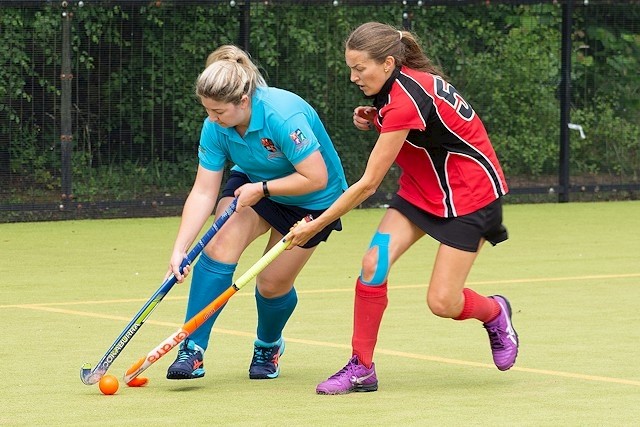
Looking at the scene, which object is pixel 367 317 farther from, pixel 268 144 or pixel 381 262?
pixel 268 144

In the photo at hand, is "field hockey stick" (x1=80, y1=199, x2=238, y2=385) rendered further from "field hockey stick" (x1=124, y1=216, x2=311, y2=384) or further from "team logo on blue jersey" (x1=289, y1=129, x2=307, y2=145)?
"team logo on blue jersey" (x1=289, y1=129, x2=307, y2=145)

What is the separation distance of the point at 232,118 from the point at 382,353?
60.9 inches

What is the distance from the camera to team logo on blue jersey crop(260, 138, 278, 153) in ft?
21.4

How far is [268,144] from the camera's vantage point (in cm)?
654

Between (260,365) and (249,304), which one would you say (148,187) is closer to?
(249,304)

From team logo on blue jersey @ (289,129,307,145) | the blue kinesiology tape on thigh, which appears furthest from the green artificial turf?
team logo on blue jersey @ (289,129,307,145)

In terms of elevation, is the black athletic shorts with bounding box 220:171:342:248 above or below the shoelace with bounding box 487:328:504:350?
above

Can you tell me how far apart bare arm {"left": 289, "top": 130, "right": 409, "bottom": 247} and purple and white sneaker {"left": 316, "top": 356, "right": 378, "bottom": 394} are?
56 cm

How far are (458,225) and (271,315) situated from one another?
2.97 feet

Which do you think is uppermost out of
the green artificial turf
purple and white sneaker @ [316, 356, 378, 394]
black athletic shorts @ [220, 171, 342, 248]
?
black athletic shorts @ [220, 171, 342, 248]

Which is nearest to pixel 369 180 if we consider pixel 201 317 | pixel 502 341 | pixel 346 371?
pixel 346 371

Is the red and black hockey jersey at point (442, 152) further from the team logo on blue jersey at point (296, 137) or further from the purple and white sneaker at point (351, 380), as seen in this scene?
the purple and white sneaker at point (351, 380)

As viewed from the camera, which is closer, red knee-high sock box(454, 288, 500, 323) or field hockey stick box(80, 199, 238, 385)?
field hockey stick box(80, 199, 238, 385)

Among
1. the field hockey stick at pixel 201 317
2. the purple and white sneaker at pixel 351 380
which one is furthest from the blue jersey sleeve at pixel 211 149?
the purple and white sneaker at pixel 351 380
